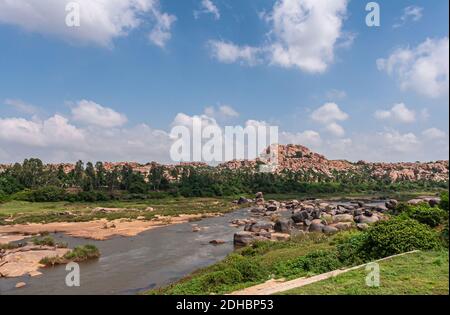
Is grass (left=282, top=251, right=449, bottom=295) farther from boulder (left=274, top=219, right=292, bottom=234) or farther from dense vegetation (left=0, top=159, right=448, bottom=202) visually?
dense vegetation (left=0, top=159, right=448, bottom=202)

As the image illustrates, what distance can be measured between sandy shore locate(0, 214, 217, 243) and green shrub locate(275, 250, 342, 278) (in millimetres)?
29952

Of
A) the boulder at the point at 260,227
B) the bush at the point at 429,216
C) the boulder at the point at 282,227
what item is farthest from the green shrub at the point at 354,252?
the boulder at the point at 260,227

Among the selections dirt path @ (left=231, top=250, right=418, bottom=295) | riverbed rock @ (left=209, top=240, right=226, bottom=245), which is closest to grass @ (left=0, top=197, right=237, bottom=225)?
riverbed rock @ (left=209, top=240, right=226, bottom=245)

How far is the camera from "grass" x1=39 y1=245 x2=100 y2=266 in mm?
30766

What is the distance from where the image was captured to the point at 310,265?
18.8 metres

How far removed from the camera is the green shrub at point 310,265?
59.6ft

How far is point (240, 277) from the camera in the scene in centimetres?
1819

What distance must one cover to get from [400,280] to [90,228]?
46.2 m

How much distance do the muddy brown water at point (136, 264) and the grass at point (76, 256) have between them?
905 mm

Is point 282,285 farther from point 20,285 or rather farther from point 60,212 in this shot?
point 60,212

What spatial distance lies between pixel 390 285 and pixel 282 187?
357 feet

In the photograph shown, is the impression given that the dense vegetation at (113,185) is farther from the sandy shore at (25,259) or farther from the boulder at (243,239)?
the boulder at (243,239)

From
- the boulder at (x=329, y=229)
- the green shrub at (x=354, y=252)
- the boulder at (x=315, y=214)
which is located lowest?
the boulder at (x=329, y=229)
